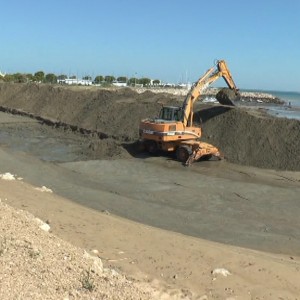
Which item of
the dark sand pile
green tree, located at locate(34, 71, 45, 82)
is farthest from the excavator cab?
green tree, located at locate(34, 71, 45, 82)

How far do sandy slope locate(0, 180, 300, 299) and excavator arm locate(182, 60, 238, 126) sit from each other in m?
12.0

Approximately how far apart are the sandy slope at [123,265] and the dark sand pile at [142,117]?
12959 millimetres

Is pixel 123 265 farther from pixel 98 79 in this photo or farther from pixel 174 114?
pixel 98 79

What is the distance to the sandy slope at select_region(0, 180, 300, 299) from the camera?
5.51m

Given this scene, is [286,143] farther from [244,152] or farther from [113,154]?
[113,154]

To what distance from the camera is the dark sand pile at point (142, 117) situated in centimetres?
2325

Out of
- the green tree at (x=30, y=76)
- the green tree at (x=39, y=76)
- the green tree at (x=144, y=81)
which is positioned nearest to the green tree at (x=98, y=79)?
the green tree at (x=144, y=81)

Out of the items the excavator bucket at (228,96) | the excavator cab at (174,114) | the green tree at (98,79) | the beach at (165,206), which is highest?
the green tree at (98,79)

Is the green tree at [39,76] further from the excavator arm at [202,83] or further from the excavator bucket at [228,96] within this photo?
the excavator arm at [202,83]

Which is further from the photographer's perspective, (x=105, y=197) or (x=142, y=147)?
(x=142, y=147)

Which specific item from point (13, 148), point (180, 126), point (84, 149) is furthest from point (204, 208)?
point (13, 148)

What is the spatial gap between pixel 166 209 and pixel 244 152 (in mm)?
10372

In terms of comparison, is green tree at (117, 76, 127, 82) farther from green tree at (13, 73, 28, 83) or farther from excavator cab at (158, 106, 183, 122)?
excavator cab at (158, 106, 183, 122)

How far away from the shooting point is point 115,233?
31.5 feet
